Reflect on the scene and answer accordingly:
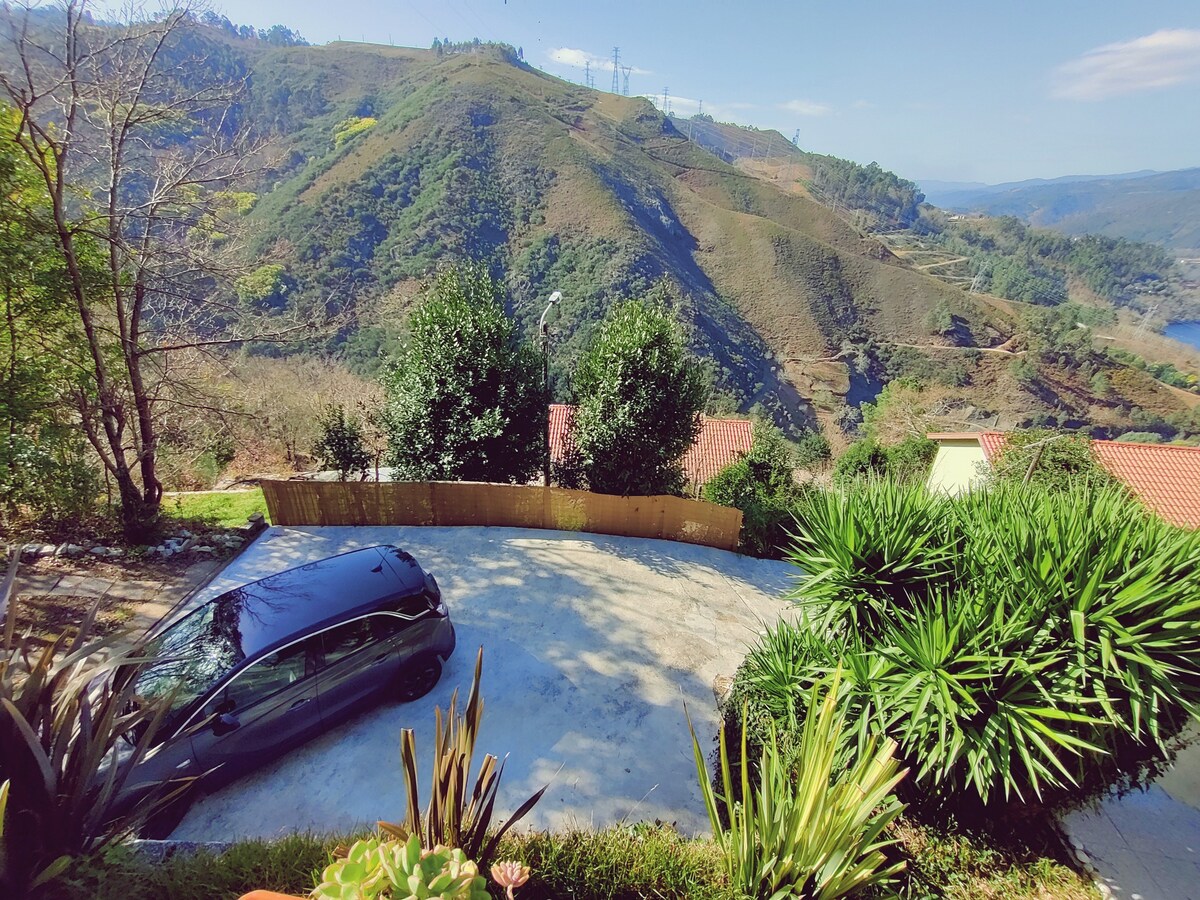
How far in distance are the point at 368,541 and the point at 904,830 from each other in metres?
8.65

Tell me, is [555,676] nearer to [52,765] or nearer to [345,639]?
[345,639]

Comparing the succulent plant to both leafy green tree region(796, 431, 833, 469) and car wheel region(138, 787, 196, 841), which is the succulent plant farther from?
leafy green tree region(796, 431, 833, 469)

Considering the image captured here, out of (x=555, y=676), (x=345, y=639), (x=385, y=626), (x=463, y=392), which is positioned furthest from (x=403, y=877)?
(x=463, y=392)

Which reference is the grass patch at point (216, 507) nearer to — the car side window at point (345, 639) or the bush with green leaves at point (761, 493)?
the car side window at point (345, 639)

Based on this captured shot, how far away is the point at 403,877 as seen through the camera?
1.67 m

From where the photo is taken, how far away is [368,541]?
964 centimetres

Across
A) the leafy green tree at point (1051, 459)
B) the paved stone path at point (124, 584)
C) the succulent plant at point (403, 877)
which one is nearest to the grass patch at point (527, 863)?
the succulent plant at point (403, 877)

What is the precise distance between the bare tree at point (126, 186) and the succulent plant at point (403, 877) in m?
8.91

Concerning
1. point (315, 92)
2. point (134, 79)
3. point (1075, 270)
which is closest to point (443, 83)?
point (315, 92)

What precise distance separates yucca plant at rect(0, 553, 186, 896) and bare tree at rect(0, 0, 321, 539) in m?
6.66

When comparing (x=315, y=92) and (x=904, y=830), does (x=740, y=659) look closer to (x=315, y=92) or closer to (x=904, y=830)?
(x=904, y=830)

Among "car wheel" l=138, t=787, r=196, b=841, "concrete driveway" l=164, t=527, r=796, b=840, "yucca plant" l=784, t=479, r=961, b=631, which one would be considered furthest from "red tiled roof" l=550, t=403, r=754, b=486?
"car wheel" l=138, t=787, r=196, b=841

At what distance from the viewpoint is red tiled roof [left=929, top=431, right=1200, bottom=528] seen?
1359 centimetres

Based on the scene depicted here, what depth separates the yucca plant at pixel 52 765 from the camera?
237cm
